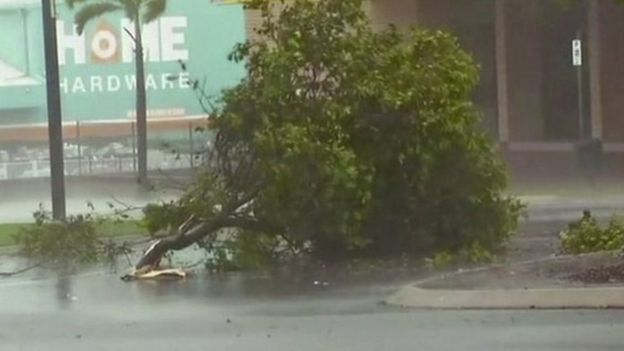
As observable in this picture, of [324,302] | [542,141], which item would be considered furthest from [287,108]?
[542,141]

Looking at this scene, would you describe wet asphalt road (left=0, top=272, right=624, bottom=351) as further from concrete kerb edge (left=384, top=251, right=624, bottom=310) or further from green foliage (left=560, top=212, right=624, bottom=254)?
green foliage (left=560, top=212, right=624, bottom=254)

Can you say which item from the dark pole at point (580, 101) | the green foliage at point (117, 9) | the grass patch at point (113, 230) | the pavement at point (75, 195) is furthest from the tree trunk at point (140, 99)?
the grass patch at point (113, 230)

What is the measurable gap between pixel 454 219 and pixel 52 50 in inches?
390

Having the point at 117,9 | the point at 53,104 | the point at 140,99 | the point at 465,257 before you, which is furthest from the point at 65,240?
the point at 117,9

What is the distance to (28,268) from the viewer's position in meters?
23.0

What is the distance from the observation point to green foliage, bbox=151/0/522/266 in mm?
20469

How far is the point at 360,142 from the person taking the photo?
20906mm

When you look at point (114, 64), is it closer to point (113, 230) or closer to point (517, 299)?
point (113, 230)

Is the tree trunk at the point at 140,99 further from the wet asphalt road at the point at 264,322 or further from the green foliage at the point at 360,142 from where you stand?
the wet asphalt road at the point at 264,322

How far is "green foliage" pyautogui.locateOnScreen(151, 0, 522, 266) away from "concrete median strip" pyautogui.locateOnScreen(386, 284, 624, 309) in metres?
3.93

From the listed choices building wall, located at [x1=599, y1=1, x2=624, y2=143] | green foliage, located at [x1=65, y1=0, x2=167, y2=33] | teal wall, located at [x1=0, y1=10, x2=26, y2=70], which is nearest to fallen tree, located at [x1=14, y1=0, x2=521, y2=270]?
building wall, located at [x1=599, y1=1, x2=624, y2=143]

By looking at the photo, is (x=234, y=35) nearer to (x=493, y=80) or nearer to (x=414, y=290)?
(x=493, y=80)

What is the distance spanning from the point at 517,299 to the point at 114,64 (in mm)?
35866

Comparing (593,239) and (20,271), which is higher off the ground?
(593,239)
